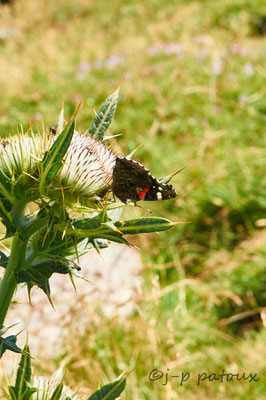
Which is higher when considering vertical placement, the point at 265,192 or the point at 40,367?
the point at 265,192

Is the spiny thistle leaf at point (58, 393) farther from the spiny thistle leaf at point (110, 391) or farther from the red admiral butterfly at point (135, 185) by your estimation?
the red admiral butterfly at point (135, 185)

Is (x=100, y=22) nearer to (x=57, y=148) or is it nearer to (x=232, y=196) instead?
(x=232, y=196)

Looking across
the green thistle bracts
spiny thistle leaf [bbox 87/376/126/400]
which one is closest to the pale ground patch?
spiny thistle leaf [bbox 87/376/126/400]

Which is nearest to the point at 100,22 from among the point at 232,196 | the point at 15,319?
the point at 232,196

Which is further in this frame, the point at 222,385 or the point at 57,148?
the point at 222,385

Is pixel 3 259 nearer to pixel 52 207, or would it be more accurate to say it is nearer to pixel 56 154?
pixel 52 207

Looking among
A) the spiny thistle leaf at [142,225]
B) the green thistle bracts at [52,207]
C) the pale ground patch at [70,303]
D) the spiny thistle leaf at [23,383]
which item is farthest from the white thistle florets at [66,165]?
the pale ground patch at [70,303]

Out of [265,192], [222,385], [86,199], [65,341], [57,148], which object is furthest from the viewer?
[265,192]
